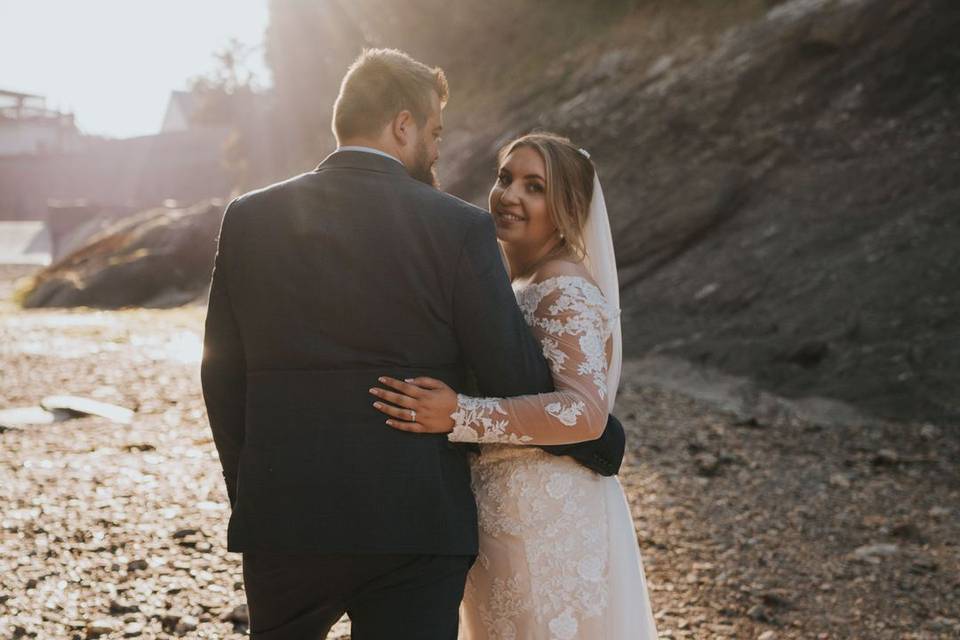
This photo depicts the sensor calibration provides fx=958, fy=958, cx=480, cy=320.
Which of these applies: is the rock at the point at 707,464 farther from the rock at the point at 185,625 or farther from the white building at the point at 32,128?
the white building at the point at 32,128

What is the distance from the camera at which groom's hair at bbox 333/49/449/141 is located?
2.10m

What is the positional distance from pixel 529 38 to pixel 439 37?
8.03ft

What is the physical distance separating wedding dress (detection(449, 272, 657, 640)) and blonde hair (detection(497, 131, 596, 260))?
20cm

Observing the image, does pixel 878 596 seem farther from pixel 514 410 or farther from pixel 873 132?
pixel 873 132

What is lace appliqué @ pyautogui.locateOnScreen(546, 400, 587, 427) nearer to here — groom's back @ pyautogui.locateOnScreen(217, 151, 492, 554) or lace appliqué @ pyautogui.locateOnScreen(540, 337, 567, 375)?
lace appliqué @ pyautogui.locateOnScreen(540, 337, 567, 375)

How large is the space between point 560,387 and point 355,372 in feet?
1.61

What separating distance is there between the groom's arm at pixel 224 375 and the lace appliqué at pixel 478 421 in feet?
1.69

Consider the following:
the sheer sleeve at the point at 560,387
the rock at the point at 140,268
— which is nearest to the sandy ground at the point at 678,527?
the sheer sleeve at the point at 560,387

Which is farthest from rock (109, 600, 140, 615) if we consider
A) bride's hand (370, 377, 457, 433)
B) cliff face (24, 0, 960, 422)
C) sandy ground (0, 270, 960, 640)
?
cliff face (24, 0, 960, 422)

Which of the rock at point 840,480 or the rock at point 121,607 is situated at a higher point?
the rock at point 840,480

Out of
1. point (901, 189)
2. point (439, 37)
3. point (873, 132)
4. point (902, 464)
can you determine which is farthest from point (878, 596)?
point (439, 37)

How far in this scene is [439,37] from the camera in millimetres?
20266

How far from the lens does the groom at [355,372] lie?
1.94 m

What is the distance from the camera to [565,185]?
257 centimetres
